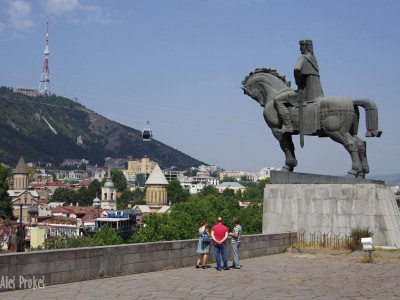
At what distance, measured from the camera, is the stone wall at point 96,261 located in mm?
10164

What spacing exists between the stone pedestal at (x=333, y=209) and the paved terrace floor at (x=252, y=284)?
10.0 ft

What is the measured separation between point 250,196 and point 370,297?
181357 millimetres

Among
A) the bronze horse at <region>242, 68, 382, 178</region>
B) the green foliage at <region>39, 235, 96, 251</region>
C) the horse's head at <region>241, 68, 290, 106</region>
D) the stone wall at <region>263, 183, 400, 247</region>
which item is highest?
the horse's head at <region>241, 68, 290, 106</region>

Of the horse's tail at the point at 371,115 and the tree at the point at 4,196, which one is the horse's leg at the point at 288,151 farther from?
the tree at the point at 4,196

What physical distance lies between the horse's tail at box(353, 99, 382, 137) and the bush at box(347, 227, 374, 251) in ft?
11.0

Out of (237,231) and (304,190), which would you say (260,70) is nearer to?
(304,190)

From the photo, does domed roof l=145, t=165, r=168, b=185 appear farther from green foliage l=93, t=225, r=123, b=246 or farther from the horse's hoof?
the horse's hoof

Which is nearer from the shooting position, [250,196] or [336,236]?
[336,236]

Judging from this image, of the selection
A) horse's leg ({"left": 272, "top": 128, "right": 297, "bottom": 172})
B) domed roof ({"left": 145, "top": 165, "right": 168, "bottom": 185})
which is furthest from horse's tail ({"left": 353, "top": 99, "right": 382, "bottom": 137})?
domed roof ({"left": 145, "top": 165, "right": 168, "bottom": 185})

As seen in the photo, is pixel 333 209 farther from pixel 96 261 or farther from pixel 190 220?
pixel 190 220

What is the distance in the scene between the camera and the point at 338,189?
750 inches

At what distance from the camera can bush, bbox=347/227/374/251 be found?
706 inches

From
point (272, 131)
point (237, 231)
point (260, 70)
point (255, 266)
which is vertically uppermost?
point (260, 70)

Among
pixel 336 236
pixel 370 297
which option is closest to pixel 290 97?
pixel 336 236
